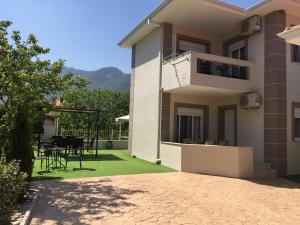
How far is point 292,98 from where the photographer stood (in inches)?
554

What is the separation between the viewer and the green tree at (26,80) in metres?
9.30

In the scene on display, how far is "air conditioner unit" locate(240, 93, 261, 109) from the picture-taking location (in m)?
14.2

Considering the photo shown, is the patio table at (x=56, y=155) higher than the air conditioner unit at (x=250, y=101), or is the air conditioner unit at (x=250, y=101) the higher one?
the air conditioner unit at (x=250, y=101)

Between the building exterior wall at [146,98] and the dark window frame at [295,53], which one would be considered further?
the building exterior wall at [146,98]

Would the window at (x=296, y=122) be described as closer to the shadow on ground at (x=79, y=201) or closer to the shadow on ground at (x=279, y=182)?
the shadow on ground at (x=279, y=182)

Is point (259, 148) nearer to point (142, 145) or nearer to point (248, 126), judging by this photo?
point (248, 126)

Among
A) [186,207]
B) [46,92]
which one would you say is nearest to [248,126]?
[186,207]

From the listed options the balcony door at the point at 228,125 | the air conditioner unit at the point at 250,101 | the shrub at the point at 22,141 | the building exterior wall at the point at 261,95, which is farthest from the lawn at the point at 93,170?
the air conditioner unit at the point at 250,101

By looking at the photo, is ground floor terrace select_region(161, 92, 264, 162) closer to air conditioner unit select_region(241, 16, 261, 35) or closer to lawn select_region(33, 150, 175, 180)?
lawn select_region(33, 150, 175, 180)

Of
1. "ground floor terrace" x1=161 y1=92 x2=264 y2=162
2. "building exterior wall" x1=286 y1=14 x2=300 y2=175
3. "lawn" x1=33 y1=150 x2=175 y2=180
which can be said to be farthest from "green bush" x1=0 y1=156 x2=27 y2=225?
"building exterior wall" x1=286 y1=14 x2=300 y2=175

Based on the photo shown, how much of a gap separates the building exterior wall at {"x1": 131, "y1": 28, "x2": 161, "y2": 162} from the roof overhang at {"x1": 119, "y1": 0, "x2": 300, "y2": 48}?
107cm

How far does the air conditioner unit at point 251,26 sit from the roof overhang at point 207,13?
9.2 inches

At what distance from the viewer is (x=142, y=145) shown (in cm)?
1756

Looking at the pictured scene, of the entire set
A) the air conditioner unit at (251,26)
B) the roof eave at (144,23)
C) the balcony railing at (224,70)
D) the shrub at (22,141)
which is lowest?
the shrub at (22,141)
